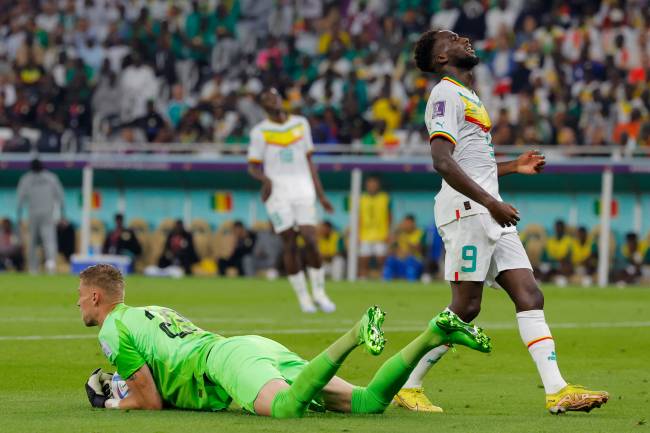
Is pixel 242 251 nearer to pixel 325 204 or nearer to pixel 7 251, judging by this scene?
pixel 7 251

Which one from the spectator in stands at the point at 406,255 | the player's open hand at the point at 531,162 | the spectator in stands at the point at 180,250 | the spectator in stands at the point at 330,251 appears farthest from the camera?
the spectator in stands at the point at 180,250

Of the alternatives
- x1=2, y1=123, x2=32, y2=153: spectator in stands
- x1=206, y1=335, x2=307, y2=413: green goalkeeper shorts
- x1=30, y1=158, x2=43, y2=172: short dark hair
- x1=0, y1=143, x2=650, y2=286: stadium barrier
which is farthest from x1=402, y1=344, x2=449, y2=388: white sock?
x1=2, y1=123, x2=32, y2=153: spectator in stands

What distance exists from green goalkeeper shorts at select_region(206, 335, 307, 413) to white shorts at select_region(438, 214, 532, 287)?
1297 millimetres

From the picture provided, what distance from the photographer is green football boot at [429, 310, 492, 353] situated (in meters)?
7.46

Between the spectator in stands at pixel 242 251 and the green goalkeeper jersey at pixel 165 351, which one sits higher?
the green goalkeeper jersey at pixel 165 351

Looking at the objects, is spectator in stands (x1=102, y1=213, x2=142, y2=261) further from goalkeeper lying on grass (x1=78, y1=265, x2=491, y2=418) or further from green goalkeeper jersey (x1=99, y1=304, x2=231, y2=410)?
green goalkeeper jersey (x1=99, y1=304, x2=231, y2=410)

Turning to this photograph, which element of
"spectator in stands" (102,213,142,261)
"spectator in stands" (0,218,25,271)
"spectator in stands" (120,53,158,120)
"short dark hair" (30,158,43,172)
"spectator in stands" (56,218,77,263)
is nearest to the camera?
"short dark hair" (30,158,43,172)

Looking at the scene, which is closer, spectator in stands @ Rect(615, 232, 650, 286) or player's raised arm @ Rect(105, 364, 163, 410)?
player's raised arm @ Rect(105, 364, 163, 410)

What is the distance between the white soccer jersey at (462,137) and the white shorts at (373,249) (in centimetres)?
2084

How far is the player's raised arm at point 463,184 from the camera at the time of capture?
27.1 feet

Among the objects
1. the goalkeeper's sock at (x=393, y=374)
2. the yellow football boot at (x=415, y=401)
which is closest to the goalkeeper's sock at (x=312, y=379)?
the goalkeeper's sock at (x=393, y=374)

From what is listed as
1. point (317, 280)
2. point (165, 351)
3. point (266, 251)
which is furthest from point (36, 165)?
point (165, 351)

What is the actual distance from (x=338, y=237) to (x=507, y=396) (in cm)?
2142

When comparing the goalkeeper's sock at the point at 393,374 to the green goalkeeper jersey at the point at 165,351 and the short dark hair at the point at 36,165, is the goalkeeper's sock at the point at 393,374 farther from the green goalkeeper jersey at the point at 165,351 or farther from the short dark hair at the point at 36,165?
the short dark hair at the point at 36,165
